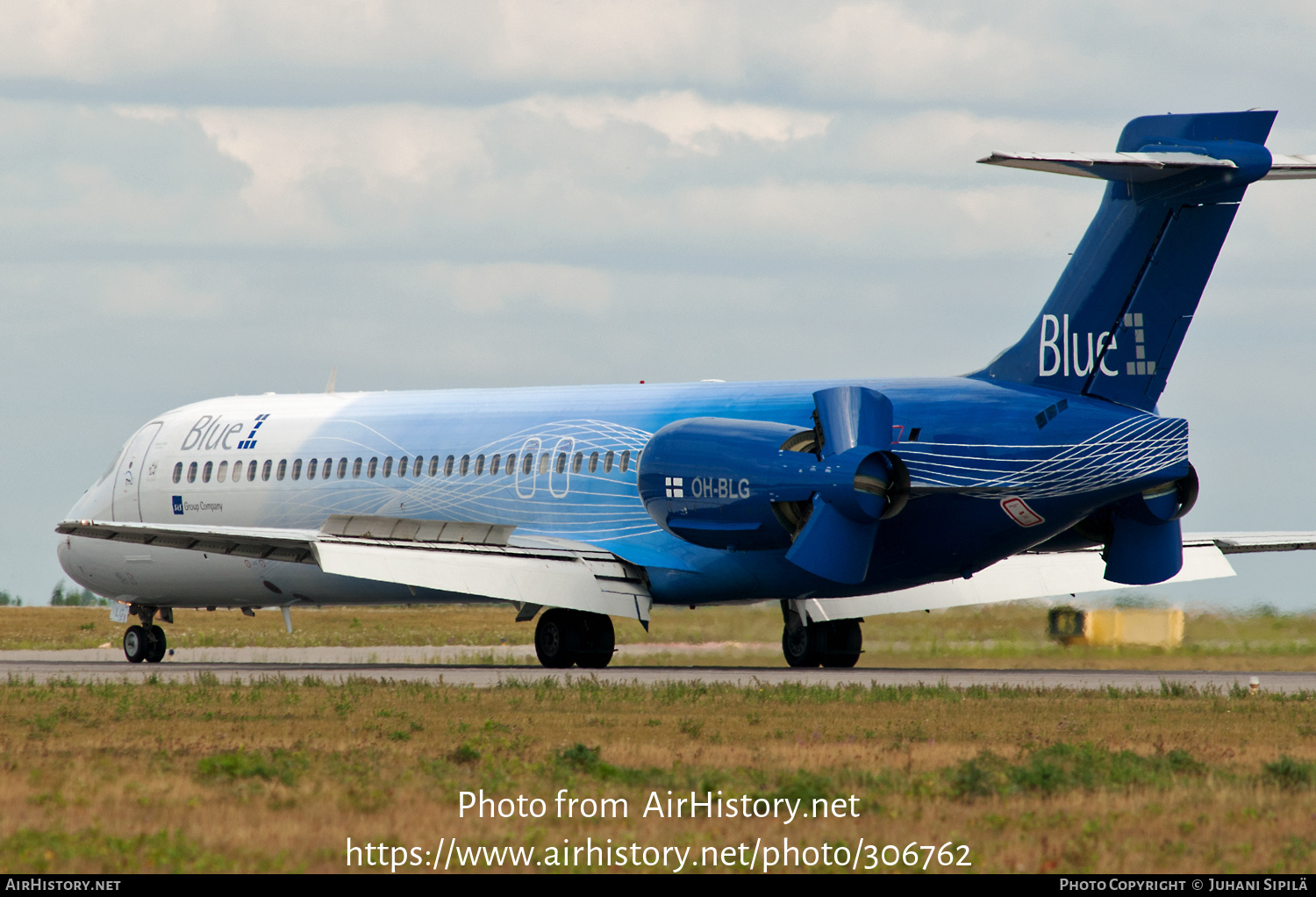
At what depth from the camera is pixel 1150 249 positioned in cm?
2584

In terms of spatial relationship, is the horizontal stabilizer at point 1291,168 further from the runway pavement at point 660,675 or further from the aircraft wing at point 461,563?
the aircraft wing at point 461,563

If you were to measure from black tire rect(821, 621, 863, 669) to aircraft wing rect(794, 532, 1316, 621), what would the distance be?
609 millimetres

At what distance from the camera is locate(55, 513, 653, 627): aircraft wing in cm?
2992

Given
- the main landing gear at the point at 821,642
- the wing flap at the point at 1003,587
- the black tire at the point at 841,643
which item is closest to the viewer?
the wing flap at the point at 1003,587

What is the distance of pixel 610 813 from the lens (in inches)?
532

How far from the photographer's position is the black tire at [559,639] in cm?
3153

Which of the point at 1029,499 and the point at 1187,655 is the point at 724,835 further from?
the point at 1187,655

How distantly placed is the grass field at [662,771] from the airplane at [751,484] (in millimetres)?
3232

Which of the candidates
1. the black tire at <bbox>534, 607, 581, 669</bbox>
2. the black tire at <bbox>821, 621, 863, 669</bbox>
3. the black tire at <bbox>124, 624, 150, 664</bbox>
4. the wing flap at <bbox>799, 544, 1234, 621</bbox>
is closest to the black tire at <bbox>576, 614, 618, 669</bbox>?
the black tire at <bbox>534, 607, 581, 669</bbox>

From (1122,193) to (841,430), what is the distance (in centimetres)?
510

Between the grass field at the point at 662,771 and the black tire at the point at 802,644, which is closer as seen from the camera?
the grass field at the point at 662,771

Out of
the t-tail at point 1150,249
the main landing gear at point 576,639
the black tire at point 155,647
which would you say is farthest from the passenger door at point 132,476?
the t-tail at point 1150,249
